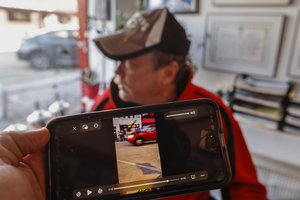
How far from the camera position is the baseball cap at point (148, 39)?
86 centimetres

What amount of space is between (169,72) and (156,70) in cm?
5

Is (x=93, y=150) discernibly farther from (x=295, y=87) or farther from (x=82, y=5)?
(x=82, y=5)

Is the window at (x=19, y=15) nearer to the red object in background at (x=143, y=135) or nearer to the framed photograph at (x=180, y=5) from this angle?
the framed photograph at (x=180, y=5)

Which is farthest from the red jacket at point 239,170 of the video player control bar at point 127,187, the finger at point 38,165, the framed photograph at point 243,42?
the framed photograph at point 243,42

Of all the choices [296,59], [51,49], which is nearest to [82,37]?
[51,49]

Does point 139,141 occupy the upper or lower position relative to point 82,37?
lower

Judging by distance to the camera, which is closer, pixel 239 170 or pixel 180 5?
pixel 239 170

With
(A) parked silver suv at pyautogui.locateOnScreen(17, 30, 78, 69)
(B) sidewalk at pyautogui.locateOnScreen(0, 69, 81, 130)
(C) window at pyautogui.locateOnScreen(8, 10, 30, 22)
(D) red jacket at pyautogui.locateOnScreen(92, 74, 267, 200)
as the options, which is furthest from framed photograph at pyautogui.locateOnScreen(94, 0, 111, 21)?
(D) red jacket at pyautogui.locateOnScreen(92, 74, 267, 200)

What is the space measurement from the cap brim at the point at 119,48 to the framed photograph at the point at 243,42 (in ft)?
2.62

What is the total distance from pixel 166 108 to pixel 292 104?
106 centimetres

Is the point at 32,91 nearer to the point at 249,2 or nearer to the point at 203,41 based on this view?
the point at 203,41

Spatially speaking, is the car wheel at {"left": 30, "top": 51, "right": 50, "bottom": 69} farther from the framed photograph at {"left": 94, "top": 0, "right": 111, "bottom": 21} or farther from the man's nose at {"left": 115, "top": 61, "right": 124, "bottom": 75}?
the man's nose at {"left": 115, "top": 61, "right": 124, "bottom": 75}

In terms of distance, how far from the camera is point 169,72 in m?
0.92

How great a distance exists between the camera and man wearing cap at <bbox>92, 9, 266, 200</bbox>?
0.85 metres
